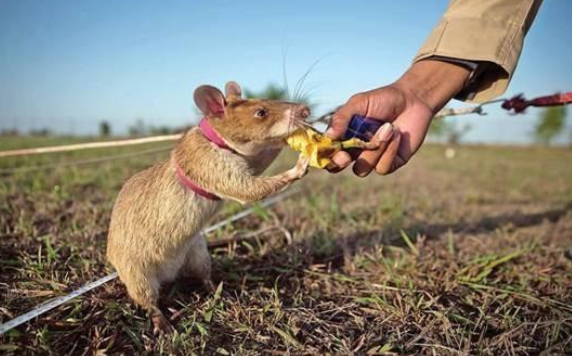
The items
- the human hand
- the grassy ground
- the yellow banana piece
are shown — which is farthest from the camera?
the human hand

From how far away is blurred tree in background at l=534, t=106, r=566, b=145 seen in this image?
41.7 metres

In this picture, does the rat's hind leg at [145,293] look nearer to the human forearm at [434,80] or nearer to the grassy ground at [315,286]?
the grassy ground at [315,286]

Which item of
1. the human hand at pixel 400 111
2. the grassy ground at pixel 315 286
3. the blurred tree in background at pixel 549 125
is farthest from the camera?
the blurred tree in background at pixel 549 125

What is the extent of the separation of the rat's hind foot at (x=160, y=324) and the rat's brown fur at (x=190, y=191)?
11 millimetres

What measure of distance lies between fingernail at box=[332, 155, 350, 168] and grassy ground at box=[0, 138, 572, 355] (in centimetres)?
80

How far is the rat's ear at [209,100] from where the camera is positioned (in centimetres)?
204

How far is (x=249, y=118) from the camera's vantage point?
2.12 m

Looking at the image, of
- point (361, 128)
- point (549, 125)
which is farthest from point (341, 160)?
point (549, 125)

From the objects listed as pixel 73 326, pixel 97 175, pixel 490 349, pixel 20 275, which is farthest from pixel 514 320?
pixel 97 175

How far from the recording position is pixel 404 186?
21.9 ft

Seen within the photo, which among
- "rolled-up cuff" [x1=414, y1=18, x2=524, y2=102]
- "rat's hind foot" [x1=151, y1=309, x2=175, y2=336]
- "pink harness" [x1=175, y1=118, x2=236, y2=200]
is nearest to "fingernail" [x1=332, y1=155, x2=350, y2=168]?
"pink harness" [x1=175, y1=118, x2=236, y2=200]

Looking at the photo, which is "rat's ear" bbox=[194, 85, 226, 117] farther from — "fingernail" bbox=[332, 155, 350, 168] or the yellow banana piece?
"fingernail" bbox=[332, 155, 350, 168]

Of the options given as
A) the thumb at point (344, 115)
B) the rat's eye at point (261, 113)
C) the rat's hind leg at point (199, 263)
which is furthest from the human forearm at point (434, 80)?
the rat's hind leg at point (199, 263)

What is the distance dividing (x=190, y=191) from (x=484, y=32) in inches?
83.4
